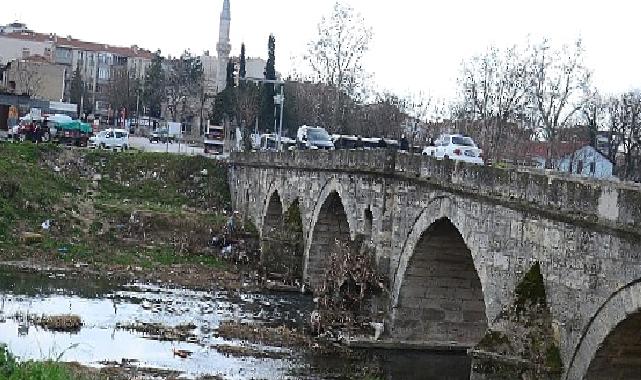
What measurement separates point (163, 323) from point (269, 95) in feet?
175

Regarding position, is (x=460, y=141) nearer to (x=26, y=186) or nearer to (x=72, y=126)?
(x=26, y=186)

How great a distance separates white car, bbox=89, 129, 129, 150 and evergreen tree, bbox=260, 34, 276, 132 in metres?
21.5

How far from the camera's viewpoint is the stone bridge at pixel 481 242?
46.8 feet

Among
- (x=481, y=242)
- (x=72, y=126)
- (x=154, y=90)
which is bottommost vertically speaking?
(x=481, y=242)

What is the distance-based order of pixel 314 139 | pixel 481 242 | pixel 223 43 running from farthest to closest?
1. pixel 223 43
2. pixel 314 139
3. pixel 481 242

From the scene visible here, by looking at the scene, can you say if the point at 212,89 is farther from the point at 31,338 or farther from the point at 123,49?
the point at 31,338

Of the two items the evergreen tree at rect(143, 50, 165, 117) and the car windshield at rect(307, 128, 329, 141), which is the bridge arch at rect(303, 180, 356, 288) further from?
the evergreen tree at rect(143, 50, 165, 117)

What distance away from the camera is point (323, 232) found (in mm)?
34250

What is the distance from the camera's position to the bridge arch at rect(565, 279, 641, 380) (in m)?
13.6

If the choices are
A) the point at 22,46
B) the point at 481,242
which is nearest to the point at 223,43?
the point at 22,46

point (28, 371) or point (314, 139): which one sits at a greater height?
point (314, 139)

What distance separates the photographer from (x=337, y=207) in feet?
110

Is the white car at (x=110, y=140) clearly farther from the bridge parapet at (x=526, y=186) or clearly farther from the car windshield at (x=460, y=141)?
the bridge parapet at (x=526, y=186)

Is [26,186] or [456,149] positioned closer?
[456,149]
